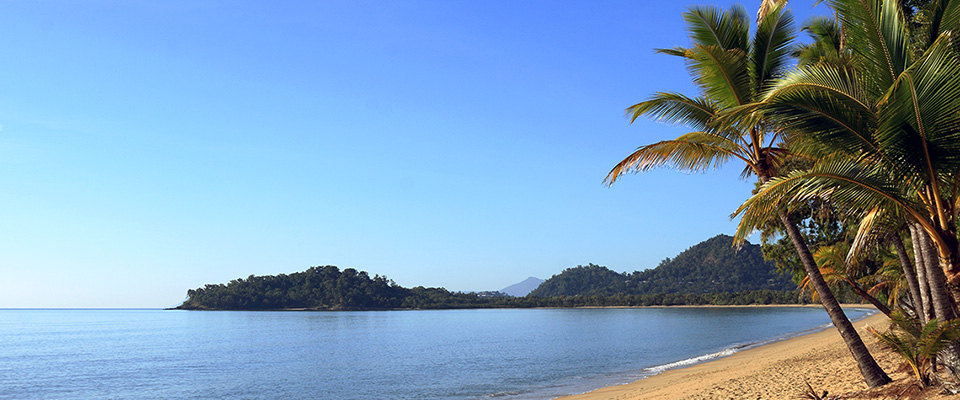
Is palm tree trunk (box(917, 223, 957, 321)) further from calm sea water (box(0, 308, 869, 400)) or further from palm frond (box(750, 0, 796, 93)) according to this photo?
calm sea water (box(0, 308, 869, 400))

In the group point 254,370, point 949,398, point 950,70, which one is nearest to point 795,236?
Answer: point 949,398

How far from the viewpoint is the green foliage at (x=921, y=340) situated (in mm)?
8172

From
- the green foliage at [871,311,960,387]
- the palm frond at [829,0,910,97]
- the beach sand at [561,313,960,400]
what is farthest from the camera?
the beach sand at [561,313,960,400]

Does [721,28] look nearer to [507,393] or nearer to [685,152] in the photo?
[685,152]

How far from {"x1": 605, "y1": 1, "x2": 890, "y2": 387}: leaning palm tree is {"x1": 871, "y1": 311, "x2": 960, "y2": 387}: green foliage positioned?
142cm

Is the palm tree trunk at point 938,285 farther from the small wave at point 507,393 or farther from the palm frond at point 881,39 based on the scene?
the small wave at point 507,393

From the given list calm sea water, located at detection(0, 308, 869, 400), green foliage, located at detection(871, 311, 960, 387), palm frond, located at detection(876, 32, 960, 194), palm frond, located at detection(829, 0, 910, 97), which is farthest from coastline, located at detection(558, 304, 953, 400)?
palm frond, located at detection(829, 0, 910, 97)

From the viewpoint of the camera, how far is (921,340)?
8.67 meters

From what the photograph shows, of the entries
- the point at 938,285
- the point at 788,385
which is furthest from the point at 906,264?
the point at 788,385

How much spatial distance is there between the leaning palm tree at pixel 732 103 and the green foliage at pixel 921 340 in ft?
4.65

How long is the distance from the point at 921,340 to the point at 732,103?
16.8 ft

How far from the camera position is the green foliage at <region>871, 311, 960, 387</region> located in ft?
26.8

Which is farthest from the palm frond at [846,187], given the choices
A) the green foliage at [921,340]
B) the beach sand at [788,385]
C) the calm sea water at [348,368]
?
the calm sea water at [348,368]

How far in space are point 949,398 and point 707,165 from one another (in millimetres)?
5840
